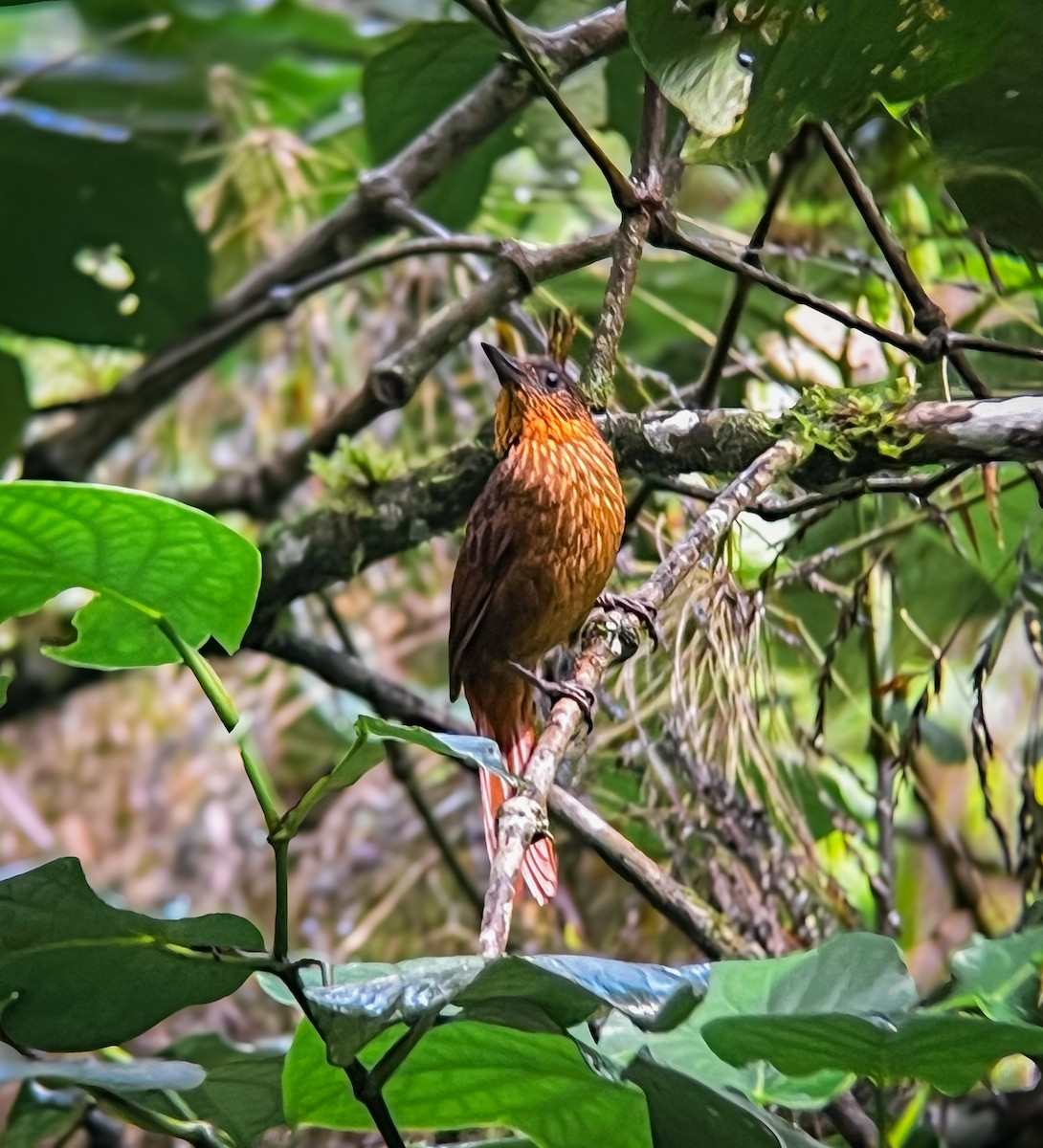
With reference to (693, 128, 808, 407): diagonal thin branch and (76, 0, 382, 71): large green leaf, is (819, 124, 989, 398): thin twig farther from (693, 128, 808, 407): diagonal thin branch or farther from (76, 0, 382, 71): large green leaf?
(76, 0, 382, 71): large green leaf

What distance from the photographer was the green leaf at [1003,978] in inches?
34.2

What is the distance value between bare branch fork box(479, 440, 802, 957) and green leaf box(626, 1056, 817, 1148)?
4.7 inches

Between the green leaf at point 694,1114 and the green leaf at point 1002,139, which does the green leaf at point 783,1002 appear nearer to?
the green leaf at point 694,1114

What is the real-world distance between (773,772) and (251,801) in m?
1.74

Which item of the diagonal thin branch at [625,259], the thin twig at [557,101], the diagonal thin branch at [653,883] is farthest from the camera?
the diagonal thin branch at [653,883]

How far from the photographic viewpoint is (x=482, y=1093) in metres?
0.86

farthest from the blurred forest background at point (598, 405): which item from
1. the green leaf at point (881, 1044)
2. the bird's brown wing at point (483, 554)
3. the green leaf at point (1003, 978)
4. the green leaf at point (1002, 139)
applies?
the green leaf at point (881, 1044)

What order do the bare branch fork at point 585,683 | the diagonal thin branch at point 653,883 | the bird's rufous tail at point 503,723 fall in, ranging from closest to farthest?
the bare branch fork at point 585,683
the diagonal thin branch at point 653,883
the bird's rufous tail at point 503,723

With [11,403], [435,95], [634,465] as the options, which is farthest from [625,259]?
[11,403]

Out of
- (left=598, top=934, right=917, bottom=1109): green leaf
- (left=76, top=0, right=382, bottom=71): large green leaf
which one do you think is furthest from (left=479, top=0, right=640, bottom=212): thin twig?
(left=76, top=0, right=382, bottom=71): large green leaf

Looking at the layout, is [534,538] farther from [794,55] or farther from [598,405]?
[794,55]

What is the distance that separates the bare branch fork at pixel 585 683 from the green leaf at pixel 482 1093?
3.4 inches

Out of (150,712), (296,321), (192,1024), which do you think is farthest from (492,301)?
(150,712)

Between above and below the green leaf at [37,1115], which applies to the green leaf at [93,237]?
above
